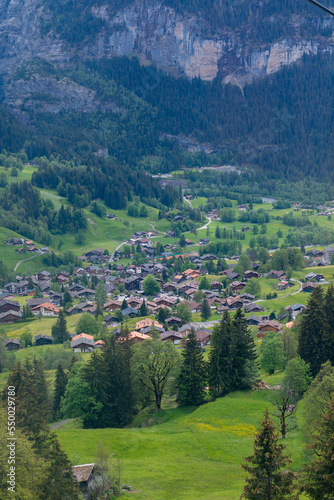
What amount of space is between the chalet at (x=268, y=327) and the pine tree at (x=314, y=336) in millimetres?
31274

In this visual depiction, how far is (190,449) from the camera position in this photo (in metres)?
45.8

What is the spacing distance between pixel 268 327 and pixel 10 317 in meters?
57.9

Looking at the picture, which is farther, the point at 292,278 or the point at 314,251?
the point at 314,251

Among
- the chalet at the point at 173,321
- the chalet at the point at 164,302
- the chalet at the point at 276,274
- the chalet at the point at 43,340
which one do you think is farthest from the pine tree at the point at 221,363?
the chalet at the point at 276,274

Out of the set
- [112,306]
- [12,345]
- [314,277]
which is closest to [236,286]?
[314,277]

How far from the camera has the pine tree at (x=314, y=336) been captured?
56.0m

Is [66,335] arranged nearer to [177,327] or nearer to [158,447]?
[177,327]

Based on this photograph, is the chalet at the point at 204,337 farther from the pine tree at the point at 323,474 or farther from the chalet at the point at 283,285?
the pine tree at the point at 323,474

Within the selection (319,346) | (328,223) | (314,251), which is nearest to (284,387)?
(319,346)

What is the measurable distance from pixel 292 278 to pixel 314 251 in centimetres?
3301

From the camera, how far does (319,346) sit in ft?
185

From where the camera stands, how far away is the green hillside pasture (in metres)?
38.3

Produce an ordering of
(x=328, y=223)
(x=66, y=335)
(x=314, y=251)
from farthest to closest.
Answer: (x=328, y=223)
(x=314, y=251)
(x=66, y=335)

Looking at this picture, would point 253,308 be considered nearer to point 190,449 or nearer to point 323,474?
point 190,449
